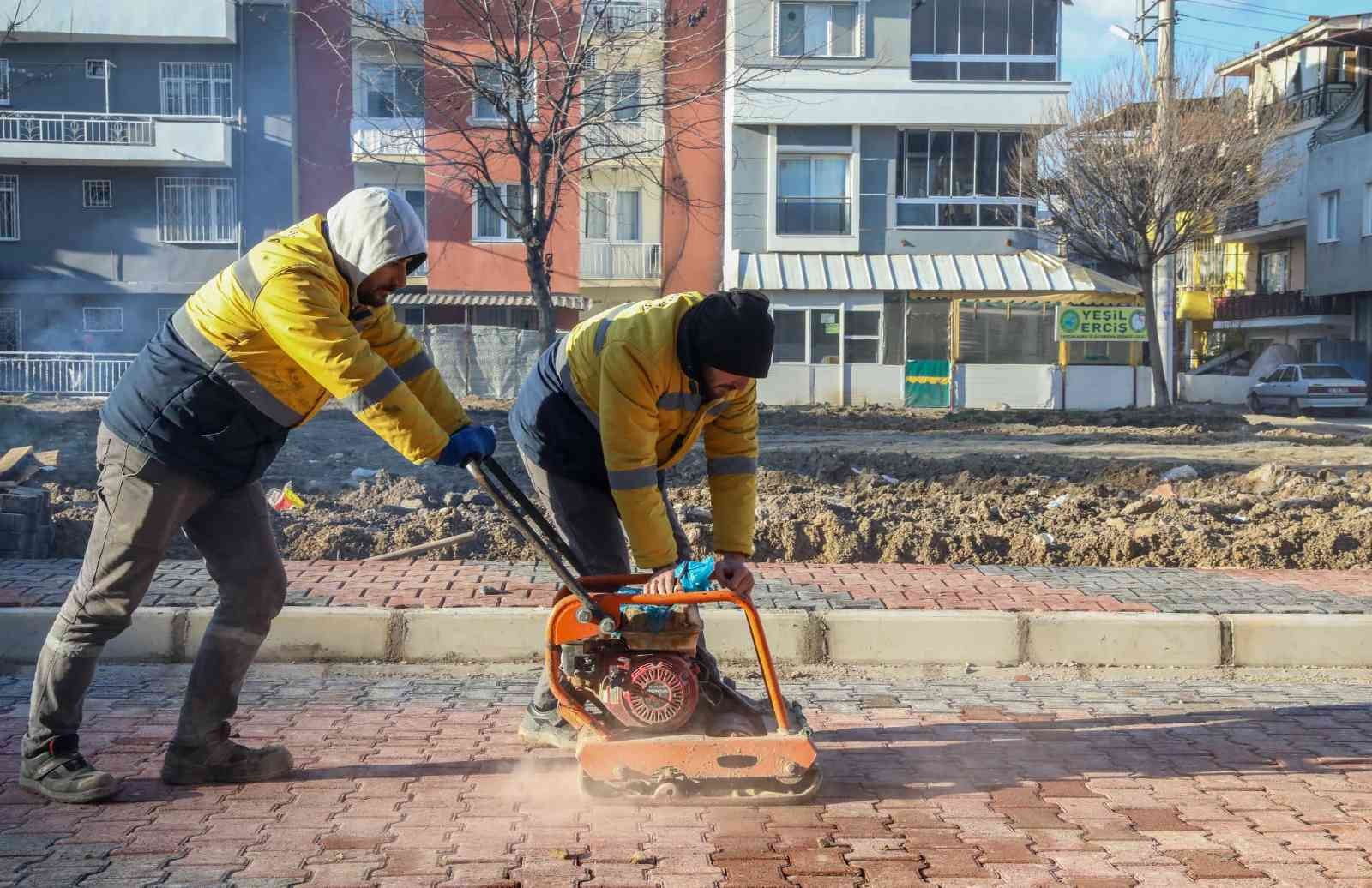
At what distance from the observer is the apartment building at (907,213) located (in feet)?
101

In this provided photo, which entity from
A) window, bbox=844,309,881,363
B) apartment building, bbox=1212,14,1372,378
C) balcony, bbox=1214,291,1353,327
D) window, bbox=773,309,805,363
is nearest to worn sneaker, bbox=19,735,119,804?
window, bbox=773,309,805,363

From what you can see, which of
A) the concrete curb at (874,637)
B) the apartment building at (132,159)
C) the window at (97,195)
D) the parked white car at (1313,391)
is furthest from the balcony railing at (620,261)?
the concrete curb at (874,637)

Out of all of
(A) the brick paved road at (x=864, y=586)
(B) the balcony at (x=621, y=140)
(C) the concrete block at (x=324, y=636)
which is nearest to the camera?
(C) the concrete block at (x=324, y=636)

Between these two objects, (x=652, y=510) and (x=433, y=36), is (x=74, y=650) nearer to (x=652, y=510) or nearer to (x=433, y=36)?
(x=652, y=510)

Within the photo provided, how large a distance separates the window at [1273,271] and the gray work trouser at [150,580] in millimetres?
46287

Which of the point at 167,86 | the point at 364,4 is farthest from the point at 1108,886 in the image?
the point at 167,86

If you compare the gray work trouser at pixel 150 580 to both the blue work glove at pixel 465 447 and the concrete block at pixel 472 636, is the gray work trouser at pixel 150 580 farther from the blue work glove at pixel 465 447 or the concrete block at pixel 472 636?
the concrete block at pixel 472 636

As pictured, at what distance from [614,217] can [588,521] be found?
28798 millimetres

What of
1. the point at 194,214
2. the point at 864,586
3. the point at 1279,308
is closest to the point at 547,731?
the point at 864,586

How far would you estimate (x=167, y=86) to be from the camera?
31.9 m

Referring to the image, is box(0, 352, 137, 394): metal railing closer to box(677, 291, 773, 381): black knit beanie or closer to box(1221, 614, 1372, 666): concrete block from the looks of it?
box(1221, 614, 1372, 666): concrete block

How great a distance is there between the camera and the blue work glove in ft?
12.4

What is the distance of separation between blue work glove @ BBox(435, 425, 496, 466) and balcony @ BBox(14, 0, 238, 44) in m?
30.2

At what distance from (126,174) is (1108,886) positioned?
33.6 meters
